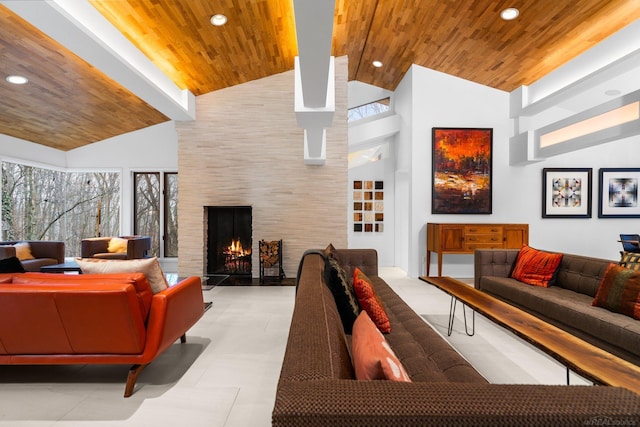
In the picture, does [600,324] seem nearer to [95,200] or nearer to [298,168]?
[298,168]

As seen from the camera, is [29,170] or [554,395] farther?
[29,170]

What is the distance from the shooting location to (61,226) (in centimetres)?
759

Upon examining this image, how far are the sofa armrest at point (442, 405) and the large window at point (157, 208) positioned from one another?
748 cm

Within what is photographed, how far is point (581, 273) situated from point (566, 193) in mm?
3586

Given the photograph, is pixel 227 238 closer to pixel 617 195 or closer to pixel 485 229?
pixel 485 229

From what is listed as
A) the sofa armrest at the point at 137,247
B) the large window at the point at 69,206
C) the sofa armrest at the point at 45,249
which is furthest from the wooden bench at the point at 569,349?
the large window at the point at 69,206

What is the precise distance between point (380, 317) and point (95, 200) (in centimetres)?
772

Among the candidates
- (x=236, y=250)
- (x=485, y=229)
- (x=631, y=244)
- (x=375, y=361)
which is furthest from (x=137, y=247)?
→ (x=631, y=244)

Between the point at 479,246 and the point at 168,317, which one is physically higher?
the point at 479,246

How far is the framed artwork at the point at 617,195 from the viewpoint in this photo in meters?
6.26

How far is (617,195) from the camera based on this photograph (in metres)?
6.27

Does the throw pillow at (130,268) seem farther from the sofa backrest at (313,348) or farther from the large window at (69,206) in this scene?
the large window at (69,206)

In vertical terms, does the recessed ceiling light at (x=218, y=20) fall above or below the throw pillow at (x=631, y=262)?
above

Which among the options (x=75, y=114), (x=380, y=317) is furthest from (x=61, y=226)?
(x=380, y=317)
